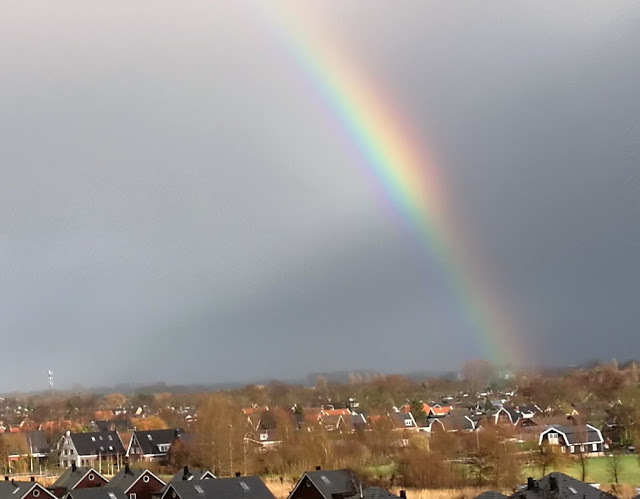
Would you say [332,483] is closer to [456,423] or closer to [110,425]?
[456,423]

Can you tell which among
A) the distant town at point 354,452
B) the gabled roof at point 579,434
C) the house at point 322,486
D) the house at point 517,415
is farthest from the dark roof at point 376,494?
the house at point 517,415

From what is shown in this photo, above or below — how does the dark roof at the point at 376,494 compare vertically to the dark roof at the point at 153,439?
below

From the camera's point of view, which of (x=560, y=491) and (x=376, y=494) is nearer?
(x=560, y=491)

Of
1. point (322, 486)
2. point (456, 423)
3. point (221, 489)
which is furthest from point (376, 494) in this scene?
point (456, 423)

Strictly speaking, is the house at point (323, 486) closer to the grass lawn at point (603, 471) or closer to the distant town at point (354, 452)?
the distant town at point (354, 452)

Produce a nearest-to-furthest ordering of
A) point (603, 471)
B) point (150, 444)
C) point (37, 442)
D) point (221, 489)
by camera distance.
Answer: point (221, 489), point (603, 471), point (150, 444), point (37, 442)

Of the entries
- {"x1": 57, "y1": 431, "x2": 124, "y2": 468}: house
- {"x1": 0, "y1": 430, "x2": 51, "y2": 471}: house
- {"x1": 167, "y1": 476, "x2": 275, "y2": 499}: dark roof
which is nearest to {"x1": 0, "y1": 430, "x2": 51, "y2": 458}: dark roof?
{"x1": 0, "y1": 430, "x2": 51, "y2": 471}: house

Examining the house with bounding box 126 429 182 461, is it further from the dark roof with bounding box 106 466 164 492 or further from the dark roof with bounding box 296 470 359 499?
the dark roof with bounding box 296 470 359 499
